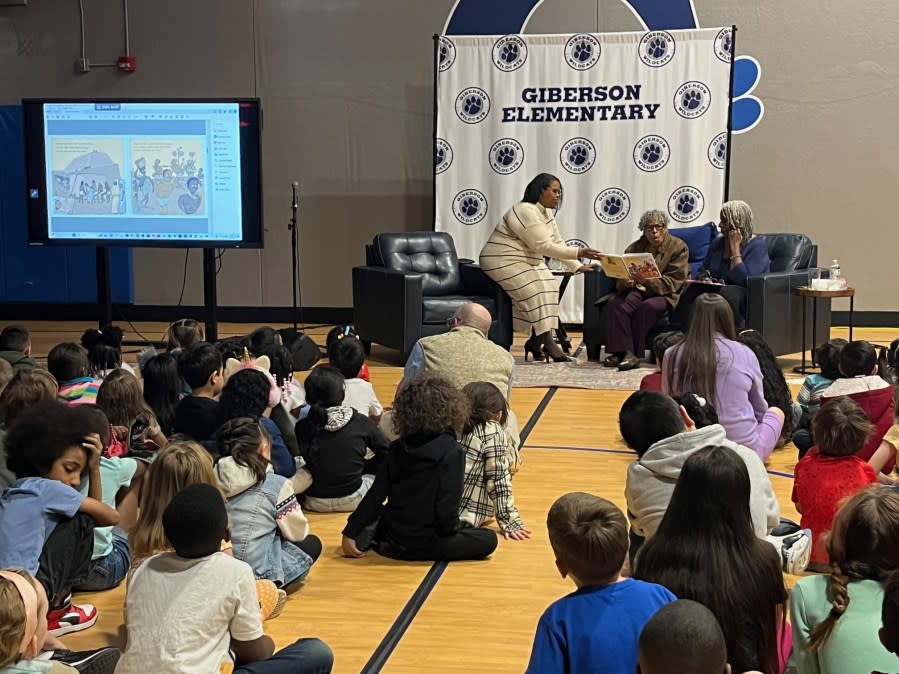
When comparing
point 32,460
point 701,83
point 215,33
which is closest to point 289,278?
point 215,33

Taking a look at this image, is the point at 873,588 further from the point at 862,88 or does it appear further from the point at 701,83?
the point at 862,88

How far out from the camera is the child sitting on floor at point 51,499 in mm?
3105

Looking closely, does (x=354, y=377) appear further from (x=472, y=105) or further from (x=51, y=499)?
(x=472, y=105)

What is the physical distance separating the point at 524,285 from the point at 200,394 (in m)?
3.93

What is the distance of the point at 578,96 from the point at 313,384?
5.83m

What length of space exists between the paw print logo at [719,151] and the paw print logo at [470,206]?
74.5 inches

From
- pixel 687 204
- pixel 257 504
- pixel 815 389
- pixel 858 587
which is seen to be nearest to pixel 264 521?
pixel 257 504

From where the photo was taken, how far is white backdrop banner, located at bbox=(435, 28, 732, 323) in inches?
368

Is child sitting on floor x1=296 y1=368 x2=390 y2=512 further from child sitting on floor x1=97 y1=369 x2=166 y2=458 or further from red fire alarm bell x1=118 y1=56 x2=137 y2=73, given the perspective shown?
red fire alarm bell x1=118 y1=56 x2=137 y2=73

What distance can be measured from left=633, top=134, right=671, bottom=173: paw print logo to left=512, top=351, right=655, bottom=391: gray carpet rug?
2136 millimetres

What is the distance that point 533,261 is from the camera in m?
8.24

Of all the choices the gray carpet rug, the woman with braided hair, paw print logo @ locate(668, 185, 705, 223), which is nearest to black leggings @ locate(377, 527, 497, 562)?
the woman with braided hair

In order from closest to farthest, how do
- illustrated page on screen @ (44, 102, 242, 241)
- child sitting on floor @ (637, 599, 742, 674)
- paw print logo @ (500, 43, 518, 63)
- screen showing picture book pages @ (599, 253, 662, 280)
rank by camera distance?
child sitting on floor @ (637, 599, 742, 674), screen showing picture book pages @ (599, 253, 662, 280), illustrated page on screen @ (44, 102, 242, 241), paw print logo @ (500, 43, 518, 63)

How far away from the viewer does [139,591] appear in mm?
2543
